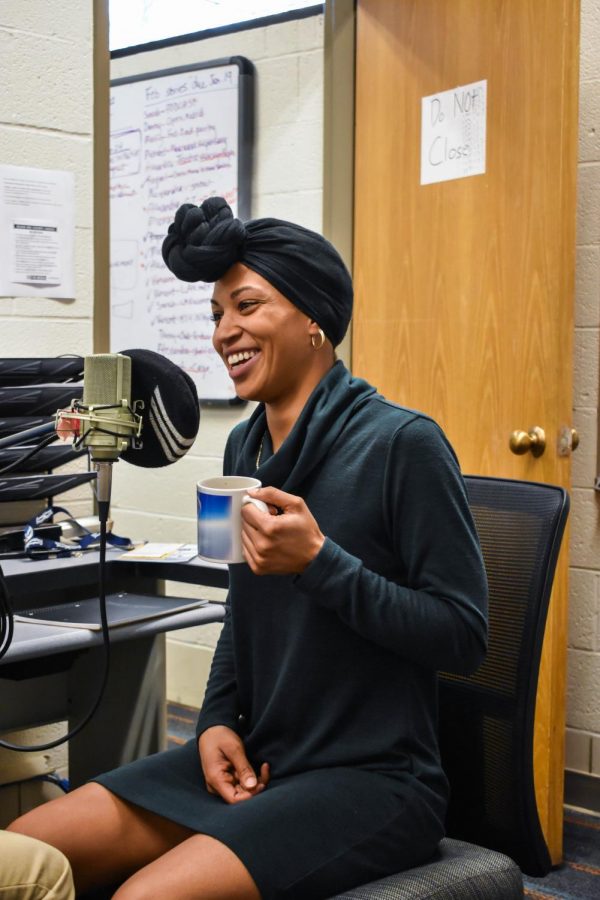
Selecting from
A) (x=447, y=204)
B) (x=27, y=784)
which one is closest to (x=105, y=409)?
(x=27, y=784)

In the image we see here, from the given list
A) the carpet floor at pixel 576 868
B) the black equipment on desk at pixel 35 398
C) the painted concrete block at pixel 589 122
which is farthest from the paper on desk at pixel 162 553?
the painted concrete block at pixel 589 122

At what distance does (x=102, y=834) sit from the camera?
1079 millimetres

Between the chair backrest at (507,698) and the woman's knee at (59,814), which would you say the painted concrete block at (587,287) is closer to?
the chair backrest at (507,698)

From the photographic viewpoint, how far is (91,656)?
1.71 meters

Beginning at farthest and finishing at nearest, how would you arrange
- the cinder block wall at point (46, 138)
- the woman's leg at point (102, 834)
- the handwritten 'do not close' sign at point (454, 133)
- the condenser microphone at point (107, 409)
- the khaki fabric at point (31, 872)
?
the handwritten 'do not close' sign at point (454, 133), the cinder block wall at point (46, 138), the woman's leg at point (102, 834), the condenser microphone at point (107, 409), the khaki fabric at point (31, 872)

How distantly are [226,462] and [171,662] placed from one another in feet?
6.74

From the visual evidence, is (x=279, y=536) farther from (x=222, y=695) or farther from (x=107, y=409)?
(x=222, y=695)

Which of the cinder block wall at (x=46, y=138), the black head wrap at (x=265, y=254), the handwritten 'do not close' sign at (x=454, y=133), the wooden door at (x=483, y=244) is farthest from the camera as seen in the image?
the handwritten 'do not close' sign at (x=454, y=133)

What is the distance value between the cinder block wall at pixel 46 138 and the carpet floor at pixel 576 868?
1.08 m

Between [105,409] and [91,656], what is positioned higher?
[105,409]

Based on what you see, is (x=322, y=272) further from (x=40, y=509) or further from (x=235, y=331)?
Result: (x=40, y=509)

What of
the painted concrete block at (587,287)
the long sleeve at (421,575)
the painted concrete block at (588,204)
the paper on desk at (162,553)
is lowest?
the paper on desk at (162,553)

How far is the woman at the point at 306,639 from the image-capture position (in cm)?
99

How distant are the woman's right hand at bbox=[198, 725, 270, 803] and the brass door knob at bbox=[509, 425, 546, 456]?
1.19 meters
